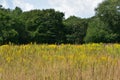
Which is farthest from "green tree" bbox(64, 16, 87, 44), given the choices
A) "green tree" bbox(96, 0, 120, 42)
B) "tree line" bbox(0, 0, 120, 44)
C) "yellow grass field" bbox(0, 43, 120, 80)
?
"yellow grass field" bbox(0, 43, 120, 80)

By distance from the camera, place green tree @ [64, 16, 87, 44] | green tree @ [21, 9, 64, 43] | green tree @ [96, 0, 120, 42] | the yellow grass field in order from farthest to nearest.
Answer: green tree @ [64, 16, 87, 44] < green tree @ [21, 9, 64, 43] < green tree @ [96, 0, 120, 42] < the yellow grass field

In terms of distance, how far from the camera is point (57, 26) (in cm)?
8012

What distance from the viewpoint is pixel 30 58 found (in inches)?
266

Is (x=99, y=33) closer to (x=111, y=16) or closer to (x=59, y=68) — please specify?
(x=111, y=16)

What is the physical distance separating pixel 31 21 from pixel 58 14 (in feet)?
20.1

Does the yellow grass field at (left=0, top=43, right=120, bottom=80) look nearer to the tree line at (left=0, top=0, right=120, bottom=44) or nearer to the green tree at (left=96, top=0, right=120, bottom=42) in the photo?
the tree line at (left=0, top=0, right=120, bottom=44)

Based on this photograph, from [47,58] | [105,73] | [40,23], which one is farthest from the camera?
[40,23]

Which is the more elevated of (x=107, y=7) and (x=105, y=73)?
(x=107, y=7)

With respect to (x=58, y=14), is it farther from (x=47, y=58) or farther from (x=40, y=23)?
(x=47, y=58)

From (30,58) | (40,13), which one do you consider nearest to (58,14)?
(40,13)

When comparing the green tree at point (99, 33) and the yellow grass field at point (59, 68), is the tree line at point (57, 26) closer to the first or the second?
the green tree at point (99, 33)

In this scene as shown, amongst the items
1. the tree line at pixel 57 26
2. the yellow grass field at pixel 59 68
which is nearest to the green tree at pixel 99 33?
the tree line at pixel 57 26

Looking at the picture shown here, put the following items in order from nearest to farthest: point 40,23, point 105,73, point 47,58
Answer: point 105,73, point 47,58, point 40,23

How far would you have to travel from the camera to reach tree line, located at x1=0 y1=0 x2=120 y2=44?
70.6 metres
